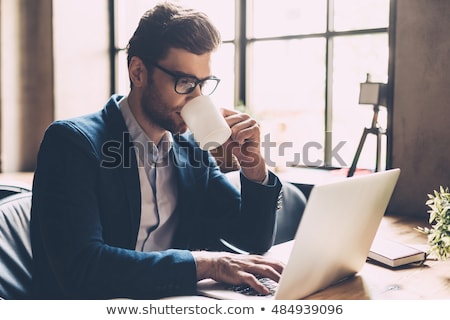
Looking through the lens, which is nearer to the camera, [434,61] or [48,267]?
[48,267]

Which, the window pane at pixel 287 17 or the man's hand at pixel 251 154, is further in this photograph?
the window pane at pixel 287 17

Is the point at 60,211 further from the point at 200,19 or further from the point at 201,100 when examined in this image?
the point at 200,19

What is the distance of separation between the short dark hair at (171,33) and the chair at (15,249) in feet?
1.76

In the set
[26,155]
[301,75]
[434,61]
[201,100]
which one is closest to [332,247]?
[201,100]

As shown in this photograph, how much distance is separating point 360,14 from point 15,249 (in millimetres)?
2675

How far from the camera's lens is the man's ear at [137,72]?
60.4 inches

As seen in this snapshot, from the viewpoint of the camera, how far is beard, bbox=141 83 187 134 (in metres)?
1.49

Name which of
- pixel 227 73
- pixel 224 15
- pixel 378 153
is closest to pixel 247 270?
pixel 378 153

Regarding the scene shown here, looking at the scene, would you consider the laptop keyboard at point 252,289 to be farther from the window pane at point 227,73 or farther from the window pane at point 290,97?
the window pane at point 227,73

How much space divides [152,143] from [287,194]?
26.7 inches

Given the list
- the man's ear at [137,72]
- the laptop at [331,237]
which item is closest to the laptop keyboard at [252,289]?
the laptop at [331,237]

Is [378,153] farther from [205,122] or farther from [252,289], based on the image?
[252,289]

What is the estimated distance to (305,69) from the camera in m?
3.66
